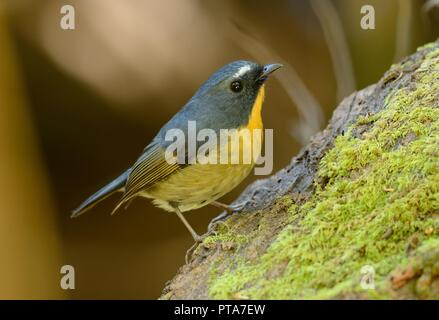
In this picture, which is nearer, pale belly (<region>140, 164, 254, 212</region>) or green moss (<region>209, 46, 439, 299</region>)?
green moss (<region>209, 46, 439, 299</region>)

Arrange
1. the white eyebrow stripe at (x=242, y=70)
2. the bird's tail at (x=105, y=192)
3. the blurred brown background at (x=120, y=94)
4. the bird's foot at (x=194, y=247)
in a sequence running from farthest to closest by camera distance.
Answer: the blurred brown background at (x=120, y=94), the bird's tail at (x=105, y=192), the white eyebrow stripe at (x=242, y=70), the bird's foot at (x=194, y=247)

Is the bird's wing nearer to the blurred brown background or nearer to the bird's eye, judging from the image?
the bird's eye

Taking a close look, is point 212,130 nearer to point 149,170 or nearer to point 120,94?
point 149,170

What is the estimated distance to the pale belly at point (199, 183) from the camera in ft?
10.0

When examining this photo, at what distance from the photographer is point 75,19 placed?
550 cm

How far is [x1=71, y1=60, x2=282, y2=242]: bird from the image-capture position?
3098mm

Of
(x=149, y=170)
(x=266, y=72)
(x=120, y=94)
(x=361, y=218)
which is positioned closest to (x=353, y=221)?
(x=361, y=218)

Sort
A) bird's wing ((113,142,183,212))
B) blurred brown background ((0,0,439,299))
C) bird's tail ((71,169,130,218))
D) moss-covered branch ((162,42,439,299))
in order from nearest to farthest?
1. moss-covered branch ((162,42,439,299))
2. bird's wing ((113,142,183,212))
3. bird's tail ((71,169,130,218))
4. blurred brown background ((0,0,439,299))

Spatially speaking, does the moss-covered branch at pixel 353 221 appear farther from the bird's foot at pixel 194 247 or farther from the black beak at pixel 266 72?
the black beak at pixel 266 72

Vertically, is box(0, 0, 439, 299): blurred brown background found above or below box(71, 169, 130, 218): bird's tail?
above

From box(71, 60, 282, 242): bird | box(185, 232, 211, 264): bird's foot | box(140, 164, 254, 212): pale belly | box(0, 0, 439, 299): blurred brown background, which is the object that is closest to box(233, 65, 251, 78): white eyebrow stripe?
box(71, 60, 282, 242): bird

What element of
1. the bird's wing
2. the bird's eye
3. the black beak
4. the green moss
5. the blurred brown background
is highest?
the blurred brown background

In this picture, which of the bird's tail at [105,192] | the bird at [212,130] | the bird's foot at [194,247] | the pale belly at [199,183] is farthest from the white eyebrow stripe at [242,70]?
the bird's tail at [105,192]

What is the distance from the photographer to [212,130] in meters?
3.12
